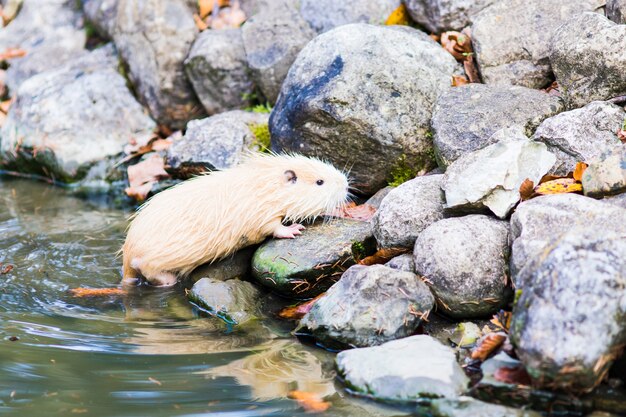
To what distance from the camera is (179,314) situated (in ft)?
17.7

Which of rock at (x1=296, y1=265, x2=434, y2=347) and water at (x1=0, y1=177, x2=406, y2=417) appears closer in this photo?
water at (x1=0, y1=177, x2=406, y2=417)

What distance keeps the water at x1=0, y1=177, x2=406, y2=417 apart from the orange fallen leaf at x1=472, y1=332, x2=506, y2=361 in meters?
0.65

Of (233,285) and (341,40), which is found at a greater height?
(341,40)

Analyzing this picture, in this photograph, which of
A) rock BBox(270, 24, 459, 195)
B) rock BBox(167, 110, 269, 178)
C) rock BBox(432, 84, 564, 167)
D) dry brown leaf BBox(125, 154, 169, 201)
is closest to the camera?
rock BBox(432, 84, 564, 167)

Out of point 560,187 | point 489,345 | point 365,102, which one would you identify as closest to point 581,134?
point 560,187

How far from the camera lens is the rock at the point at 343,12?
304 inches

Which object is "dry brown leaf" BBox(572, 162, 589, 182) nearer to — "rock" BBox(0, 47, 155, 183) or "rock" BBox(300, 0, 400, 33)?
"rock" BBox(300, 0, 400, 33)

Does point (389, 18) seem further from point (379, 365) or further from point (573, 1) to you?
point (379, 365)

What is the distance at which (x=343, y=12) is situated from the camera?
7879mm

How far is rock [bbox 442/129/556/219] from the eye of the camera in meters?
4.95

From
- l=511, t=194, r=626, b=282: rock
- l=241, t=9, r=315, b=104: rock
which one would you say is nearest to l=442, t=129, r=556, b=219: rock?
l=511, t=194, r=626, b=282: rock

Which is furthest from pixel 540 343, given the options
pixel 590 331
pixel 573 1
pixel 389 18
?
pixel 389 18

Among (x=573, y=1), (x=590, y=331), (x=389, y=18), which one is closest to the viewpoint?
(x=590, y=331)

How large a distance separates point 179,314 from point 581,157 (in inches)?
118
